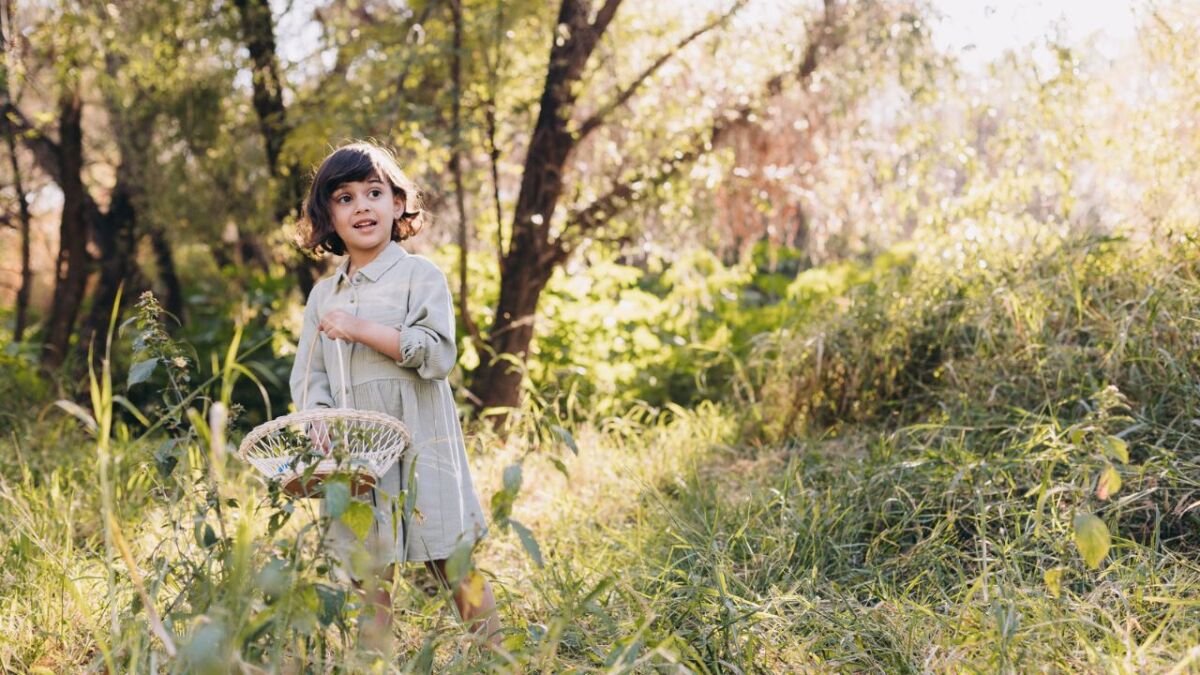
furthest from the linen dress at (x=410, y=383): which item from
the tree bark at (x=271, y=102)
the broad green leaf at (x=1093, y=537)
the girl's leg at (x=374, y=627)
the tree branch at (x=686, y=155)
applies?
the tree bark at (x=271, y=102)

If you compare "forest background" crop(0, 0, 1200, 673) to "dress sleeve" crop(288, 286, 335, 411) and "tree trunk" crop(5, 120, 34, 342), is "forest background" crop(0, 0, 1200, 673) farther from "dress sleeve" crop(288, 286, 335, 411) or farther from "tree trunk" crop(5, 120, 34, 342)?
"dress sleeve" crop(288, 286, 335, 411)

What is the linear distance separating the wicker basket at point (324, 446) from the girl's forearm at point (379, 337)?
0.62ft

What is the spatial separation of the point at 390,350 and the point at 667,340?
4.72 metres

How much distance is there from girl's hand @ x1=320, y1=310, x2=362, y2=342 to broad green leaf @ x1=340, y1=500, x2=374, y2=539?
613 mm

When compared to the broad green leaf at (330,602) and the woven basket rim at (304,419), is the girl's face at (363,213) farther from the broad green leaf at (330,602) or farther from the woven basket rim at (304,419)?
the broad green leaf at (330,602)

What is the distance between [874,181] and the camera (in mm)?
6012

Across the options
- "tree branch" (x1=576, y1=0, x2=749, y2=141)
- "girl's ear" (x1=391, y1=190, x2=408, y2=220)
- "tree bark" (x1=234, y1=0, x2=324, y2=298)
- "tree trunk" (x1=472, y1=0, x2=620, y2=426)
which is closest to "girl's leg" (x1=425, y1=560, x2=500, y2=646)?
"girl's ear" (x1=391, y1=190, x2=408, y2=220)

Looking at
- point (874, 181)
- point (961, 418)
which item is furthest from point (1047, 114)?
point (961, 418)

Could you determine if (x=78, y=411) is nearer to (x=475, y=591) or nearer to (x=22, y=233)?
(x=475, y=591)

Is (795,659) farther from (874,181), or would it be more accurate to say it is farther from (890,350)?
(874,181)

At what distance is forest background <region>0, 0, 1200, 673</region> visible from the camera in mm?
2338

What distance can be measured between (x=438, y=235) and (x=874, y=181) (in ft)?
8.14

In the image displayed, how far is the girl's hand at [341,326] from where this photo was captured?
2.43 m

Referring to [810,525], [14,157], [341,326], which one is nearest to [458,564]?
[341,326]
